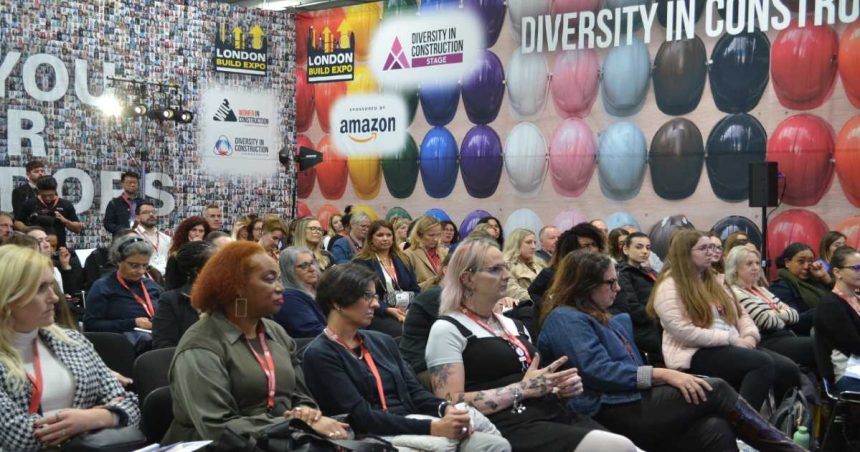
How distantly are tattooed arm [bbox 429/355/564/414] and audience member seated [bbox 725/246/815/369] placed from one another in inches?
120

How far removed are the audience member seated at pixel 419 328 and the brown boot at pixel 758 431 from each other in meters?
1.38

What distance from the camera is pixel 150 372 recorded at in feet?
13.7

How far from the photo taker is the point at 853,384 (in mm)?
5660

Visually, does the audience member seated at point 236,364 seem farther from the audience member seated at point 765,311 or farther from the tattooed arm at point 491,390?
the audience member seated at point 765,311

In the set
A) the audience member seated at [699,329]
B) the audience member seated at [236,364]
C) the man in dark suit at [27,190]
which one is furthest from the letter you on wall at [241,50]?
the audience member seated at [236,364]

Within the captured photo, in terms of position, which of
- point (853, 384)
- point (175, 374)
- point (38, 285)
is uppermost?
point (38, 285)

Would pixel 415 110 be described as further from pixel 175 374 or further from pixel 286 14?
pixel 175 374

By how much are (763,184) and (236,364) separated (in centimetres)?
835

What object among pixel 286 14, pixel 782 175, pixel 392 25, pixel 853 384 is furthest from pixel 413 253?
pixel 286 14

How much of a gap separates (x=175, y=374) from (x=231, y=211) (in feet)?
40.0

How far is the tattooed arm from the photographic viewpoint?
13.1 feet

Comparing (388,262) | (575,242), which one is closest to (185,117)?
(388,262)

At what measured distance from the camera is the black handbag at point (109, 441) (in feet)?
11.1

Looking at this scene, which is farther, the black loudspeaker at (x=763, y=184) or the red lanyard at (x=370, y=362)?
the black loudspeaker at (x=763, y=184)
